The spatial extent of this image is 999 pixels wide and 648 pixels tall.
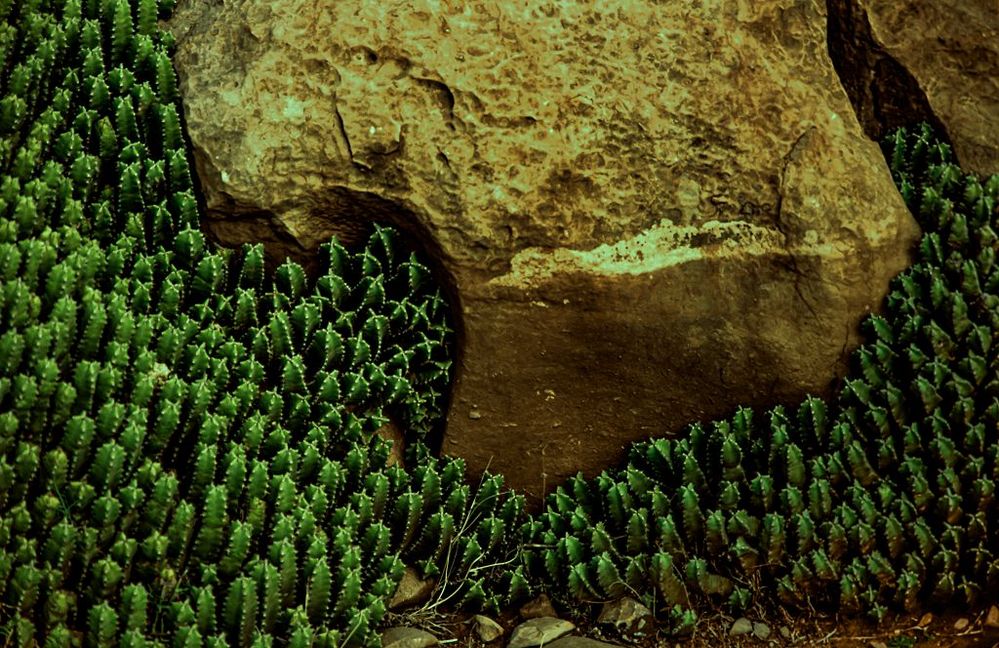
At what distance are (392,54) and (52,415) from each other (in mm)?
2236

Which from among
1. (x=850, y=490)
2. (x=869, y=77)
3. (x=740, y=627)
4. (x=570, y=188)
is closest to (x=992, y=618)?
(x=850, y=490)

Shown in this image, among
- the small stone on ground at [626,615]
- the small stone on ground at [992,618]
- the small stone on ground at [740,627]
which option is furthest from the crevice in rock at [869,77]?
the small stone on ground at [626,615]

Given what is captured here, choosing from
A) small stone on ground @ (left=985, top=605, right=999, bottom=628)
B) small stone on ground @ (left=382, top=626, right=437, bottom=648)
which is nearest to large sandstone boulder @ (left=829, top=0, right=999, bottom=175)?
small stone on ground @ (left=985, top=605, right=999, bottom=628)

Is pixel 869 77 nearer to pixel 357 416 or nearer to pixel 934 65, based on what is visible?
pixel 934 65

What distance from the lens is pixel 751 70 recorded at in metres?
5.91

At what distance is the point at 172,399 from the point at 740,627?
2.74m

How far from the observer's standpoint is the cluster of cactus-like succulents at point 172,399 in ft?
15.2

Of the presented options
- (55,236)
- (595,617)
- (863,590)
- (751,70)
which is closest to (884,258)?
(751,70)

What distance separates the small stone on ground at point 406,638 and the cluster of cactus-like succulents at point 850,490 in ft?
2.21

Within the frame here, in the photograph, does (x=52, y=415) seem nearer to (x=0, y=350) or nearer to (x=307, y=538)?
(x=0, y=350)

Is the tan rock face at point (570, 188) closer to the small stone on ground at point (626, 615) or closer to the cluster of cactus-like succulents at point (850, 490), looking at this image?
the cluster of cactus-like succulents at point (850, 490)

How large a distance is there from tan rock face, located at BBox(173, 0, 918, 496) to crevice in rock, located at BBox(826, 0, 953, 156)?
0.68m

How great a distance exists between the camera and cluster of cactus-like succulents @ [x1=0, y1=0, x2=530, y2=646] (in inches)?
182

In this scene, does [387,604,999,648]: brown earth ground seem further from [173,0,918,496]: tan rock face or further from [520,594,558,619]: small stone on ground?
[173,0,918,496]: tan rock face
